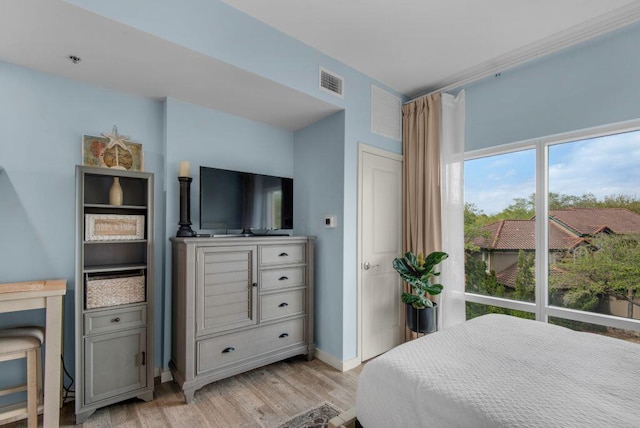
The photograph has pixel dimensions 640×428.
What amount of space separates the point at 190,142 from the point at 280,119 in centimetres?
90

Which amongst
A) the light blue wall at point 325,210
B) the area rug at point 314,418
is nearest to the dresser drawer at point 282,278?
the light blue wall at point 325,210

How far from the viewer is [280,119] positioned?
3020mm

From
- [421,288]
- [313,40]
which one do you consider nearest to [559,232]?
[421,288]

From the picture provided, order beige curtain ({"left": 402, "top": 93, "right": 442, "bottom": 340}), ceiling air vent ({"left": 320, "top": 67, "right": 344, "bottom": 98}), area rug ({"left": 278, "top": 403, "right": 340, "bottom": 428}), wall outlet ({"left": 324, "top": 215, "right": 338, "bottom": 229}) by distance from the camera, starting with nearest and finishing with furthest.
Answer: area rug ({"left": 278, "top": 403, "right": 340, "bottom": 428}) < ceiling air vent ({"left": 320, "top": 67, "right": 344, "bottom": 98}) < wall outlet ({"left": 324, "top": 215, "right": 338, "bottom": 229}) < beige curtain ({"left": 402, "top": 93, "right": 442, "bottom": 340})

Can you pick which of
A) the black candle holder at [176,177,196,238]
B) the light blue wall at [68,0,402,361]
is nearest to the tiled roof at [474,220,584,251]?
the light blue wall at [68,0,402,361]

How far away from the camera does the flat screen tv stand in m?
2.56

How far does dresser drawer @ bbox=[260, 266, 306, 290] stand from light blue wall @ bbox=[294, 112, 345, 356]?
22 cm

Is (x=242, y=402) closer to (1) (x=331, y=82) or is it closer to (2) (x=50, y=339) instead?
(2) (x=50, y=339)

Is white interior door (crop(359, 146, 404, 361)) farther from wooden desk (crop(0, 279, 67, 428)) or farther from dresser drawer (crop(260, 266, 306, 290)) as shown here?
wooden desk (crop(0, 279, 67, 428))

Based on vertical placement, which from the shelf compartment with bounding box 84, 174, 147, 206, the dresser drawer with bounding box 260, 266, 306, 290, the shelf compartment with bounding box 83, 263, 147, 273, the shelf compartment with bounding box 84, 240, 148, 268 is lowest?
the dresser drawer with bounding box 260, 266, 306, 290

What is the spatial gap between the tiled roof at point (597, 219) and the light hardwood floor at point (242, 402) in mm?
2232

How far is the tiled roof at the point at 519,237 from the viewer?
8.15 feet

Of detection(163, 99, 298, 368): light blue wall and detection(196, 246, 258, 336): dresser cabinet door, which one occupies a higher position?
detection(163, 99, 298, 368): light blue wall

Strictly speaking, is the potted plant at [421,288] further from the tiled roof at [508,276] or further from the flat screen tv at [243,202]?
the flat screen tv at [243,202]
